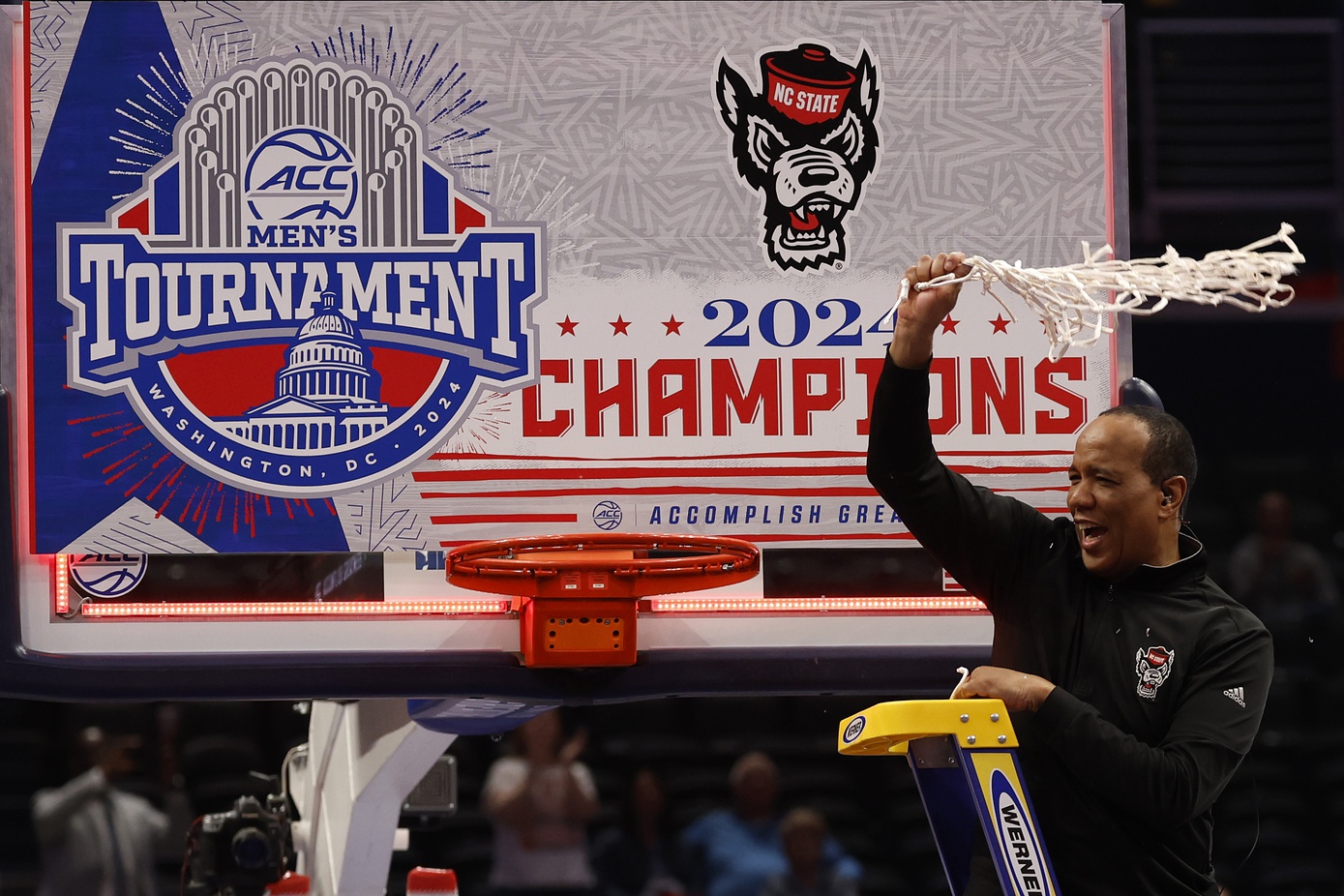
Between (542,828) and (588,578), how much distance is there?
4.25 meters

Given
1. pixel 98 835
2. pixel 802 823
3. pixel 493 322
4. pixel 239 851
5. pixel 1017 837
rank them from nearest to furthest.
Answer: pixel 1017 837
pixel 493 322
pixel 239 851
pixel 98 835
pixel 802 823

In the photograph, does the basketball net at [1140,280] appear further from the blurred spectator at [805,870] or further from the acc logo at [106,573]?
the blurred spectator at [805,870]

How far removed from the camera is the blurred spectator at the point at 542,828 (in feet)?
21.3

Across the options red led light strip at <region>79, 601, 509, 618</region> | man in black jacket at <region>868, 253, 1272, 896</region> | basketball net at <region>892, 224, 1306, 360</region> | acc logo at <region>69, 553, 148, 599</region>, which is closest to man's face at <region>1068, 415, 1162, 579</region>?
man in black jacket at <region>868, 253, 1272, 896</region>

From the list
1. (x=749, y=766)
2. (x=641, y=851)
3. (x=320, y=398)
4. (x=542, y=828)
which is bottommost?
(x=641, y=851)

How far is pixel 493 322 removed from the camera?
266 cm

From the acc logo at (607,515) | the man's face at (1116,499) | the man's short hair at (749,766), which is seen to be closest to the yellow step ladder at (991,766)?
the man's face at (1116,499)

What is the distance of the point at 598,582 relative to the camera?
2.56m

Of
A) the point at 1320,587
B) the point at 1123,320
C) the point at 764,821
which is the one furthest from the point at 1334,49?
the point at 1123,320

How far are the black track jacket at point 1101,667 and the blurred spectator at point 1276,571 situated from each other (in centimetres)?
559

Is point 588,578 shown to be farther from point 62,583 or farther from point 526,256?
point 62,583

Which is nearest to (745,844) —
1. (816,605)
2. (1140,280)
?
(816,605)

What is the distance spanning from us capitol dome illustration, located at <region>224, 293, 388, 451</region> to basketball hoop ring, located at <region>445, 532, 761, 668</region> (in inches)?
11.7

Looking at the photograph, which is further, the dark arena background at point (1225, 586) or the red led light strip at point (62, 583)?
the dark arena background at point (1225, 586)
